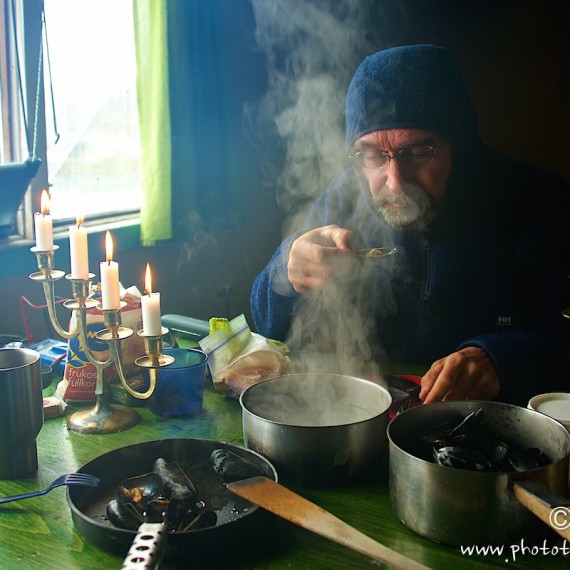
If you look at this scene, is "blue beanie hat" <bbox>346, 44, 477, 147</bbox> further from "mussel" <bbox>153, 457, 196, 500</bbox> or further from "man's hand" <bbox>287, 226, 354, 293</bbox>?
"mussel" <bbox>153, 457, 196, 500</bbox>

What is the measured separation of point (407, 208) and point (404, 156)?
0.20m

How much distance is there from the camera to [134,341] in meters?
1.71

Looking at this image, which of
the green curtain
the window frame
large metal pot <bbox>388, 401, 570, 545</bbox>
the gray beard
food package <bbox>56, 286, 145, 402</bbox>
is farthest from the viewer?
the green curtain

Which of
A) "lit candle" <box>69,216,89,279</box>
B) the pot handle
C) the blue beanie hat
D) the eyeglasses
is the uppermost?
the blue beanie hat

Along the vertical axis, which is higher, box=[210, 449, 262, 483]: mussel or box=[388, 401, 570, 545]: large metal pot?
box=[388, 401, 570, 545]: large metal pot

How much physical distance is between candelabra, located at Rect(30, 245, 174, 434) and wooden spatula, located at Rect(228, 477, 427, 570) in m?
0.42

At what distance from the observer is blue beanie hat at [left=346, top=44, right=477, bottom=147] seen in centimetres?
208

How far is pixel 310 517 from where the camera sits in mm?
982

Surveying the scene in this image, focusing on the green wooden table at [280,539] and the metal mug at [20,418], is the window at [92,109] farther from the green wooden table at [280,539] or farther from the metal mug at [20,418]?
the green wooden table at [280,539]

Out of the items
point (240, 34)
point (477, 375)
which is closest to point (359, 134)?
point (477, 375)

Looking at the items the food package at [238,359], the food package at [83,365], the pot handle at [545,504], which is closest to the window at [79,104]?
the food package at [83,365]

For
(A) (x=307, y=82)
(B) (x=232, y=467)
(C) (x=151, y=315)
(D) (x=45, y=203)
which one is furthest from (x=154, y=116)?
(B) (x=232, y=467)

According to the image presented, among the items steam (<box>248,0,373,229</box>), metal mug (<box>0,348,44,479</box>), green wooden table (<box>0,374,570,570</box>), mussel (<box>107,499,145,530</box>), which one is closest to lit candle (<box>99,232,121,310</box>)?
metal mug (<box>0,348,44,479</box>)

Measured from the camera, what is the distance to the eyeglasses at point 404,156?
213cm
